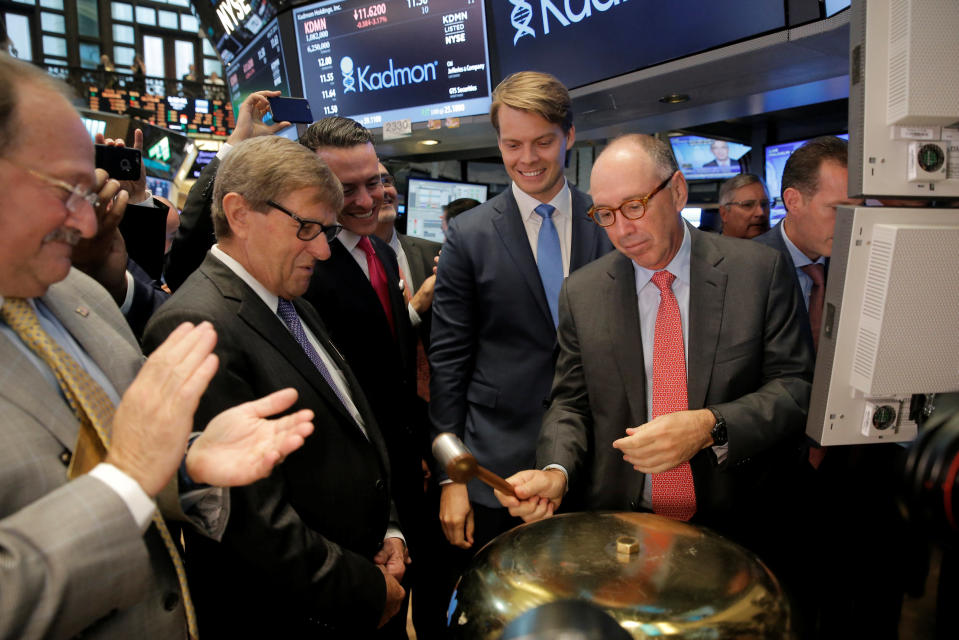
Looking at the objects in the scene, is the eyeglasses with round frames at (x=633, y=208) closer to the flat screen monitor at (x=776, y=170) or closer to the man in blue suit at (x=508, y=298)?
the man in blue suit at (x=508, y=298)

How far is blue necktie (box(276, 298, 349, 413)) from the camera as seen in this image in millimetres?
1556

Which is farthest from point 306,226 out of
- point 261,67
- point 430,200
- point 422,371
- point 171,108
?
point 171,108

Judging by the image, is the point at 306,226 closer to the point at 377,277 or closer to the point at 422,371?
the point at 377,277

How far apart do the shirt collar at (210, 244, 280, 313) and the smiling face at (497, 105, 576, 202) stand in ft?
2.85

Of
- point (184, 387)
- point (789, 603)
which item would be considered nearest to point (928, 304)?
point (789, 603)

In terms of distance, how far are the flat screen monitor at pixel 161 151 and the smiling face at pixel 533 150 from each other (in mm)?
1792

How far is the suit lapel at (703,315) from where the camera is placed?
5.04 feet

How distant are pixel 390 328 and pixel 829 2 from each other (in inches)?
66.5

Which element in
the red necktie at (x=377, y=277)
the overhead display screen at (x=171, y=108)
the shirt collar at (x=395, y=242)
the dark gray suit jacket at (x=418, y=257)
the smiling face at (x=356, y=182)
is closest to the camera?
the smiling face at (x=356, y=182)

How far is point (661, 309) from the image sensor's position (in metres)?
1.62

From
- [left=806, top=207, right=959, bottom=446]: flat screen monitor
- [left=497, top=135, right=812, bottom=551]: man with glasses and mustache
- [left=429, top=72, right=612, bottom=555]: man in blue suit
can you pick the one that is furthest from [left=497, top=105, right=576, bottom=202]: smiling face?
[left=806, top=207, right=959, bottom=446]: flat screen monitor

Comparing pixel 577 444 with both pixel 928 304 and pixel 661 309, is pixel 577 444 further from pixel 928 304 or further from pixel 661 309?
pixel 928 304

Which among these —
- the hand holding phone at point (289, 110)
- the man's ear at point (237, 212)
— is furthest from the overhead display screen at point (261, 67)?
the man's ear at point (237, 212)

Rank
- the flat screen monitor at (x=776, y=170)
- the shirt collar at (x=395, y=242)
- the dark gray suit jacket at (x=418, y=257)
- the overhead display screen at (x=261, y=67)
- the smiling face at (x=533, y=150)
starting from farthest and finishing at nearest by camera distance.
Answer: the flat screen monitor at (x=776, y=170) → the overhead display screen at (x=261, y=67) → the shirt collar at (x=395, y=242) → the dark gray suit jacket at (x=418, y=257) → the smiling face at (x=533, y=150)
